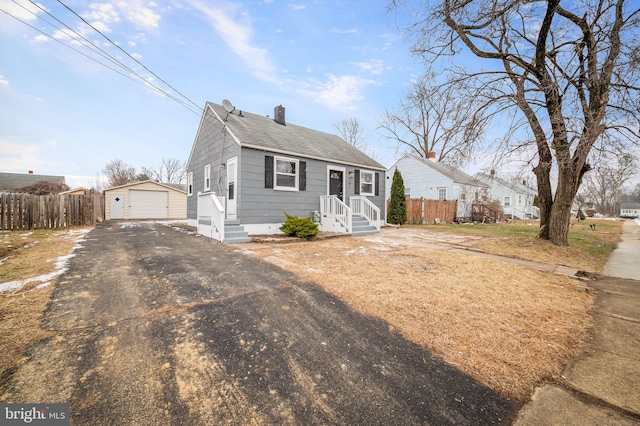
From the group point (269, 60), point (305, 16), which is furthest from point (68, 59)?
point (305, 16)

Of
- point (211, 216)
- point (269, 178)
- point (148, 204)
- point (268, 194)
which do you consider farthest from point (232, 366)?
point (148, 204)

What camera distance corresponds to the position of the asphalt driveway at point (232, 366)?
4.85 feet

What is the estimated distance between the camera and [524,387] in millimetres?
1754

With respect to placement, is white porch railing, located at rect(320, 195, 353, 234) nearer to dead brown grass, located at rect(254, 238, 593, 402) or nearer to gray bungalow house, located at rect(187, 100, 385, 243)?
gray bungalow house, located at rect(187, 100, 385, 243)

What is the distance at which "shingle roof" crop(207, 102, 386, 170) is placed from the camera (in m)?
9.02

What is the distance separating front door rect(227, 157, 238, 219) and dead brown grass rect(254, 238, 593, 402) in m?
4.20

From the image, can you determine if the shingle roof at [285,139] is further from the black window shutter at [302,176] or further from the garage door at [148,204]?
A: the garage door at [148,204]

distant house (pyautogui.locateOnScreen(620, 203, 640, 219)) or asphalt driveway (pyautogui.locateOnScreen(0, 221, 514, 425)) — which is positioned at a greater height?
distant house (pyautogui.locateOnScreen(620, 203, 640, 219))

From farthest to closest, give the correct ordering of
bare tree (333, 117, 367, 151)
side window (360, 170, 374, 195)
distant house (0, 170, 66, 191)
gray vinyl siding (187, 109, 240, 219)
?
bare tree (333, 117, 367, 151)
distant house (0, 170, 66, 191)
side window (360, 170, 374, 195)
gray vinyl siding (187, 109, 240, 219)

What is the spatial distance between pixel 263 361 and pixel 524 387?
76.6 inches

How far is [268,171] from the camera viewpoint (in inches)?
355

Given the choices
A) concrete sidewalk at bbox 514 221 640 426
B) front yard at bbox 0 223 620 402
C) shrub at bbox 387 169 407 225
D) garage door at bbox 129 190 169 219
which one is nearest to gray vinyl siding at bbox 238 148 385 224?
front yard at bbox 0 223 620 402

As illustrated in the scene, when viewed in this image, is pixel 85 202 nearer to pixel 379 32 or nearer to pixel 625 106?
pixel 379 32

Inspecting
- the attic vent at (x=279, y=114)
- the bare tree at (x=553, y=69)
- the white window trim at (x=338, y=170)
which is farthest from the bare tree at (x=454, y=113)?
the attic vent at (x=279, y=114)
